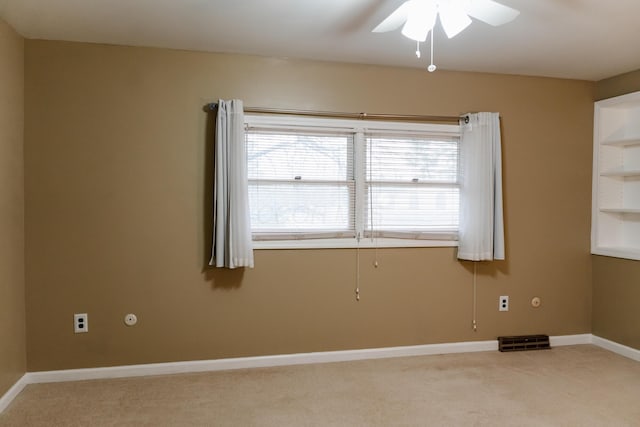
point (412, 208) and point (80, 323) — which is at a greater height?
point (412, 208)

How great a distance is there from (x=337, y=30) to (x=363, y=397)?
234 cm

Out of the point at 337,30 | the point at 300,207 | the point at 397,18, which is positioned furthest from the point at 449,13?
the point at 300,207

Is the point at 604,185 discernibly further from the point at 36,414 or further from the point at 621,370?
the point at 36,414

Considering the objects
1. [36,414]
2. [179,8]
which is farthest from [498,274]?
[36,414]

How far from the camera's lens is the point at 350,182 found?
3656 millimetres

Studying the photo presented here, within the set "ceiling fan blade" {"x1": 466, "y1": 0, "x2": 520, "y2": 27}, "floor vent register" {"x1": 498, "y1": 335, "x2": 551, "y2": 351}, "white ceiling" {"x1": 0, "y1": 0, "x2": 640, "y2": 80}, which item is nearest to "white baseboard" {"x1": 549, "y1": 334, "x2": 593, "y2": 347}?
"floor vent register" {"x1": 498, "y1": 335, "x2": 551, "y2": 351}

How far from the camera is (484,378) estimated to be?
3.29 meters

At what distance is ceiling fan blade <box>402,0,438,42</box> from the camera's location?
208 centimetres

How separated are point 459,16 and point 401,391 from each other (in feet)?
7.49

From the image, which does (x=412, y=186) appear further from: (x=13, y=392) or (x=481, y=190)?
(x=13, y=392)

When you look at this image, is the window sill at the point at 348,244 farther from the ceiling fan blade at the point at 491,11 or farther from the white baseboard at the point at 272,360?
the ceiling fan blade at the point at 491,11

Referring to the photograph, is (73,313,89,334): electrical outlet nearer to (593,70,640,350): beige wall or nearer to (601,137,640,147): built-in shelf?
(593,70,640,350): beige wall

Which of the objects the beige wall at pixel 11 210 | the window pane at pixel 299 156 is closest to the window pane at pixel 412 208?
the window pane at pixel 299 156

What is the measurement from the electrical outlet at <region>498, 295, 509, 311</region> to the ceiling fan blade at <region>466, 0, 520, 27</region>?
8.07 feet
